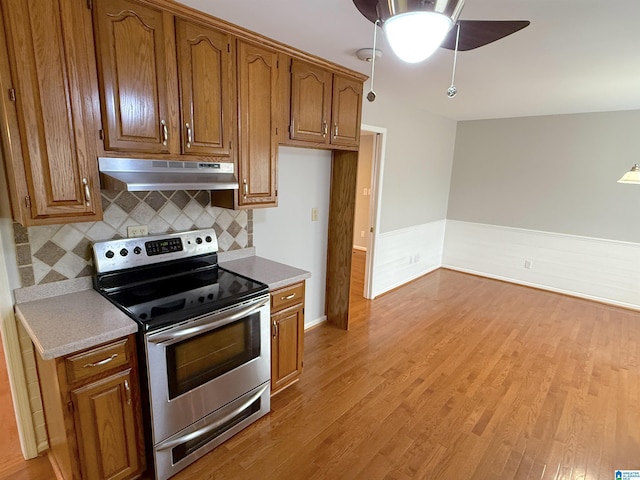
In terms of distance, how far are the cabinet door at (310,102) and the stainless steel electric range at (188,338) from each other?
1039 mm

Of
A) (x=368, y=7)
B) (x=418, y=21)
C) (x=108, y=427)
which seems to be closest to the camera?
(x=418, y=21)

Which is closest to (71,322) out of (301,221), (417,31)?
(417,31)

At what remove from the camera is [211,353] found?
1.85 m

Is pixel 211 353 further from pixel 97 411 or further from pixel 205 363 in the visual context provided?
pixel 97 411

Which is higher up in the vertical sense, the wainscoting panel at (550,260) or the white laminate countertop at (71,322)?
the white laminate countertop at (71,322)

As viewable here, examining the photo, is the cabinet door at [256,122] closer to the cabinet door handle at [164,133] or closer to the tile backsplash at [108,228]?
the tile backsplash at [108,228]

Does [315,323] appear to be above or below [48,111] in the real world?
below

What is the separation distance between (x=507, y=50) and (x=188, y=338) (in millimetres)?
2557

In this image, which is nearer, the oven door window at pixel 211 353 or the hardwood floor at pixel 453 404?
the oven door window at pixel 211 353

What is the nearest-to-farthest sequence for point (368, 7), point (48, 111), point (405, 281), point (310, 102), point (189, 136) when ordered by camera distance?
point (368, 7), point (48, 111), point (189, 136), point (310, 102), point (405, 281)

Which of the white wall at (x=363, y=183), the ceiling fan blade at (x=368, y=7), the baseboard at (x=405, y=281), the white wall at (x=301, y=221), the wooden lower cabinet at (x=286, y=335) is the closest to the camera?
the ceiling fan blade at (x=368, y=7)

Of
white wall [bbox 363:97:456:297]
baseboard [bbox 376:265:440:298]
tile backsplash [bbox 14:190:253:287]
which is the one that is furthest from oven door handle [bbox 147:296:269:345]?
baseboard [bbox 376:265:440:298]

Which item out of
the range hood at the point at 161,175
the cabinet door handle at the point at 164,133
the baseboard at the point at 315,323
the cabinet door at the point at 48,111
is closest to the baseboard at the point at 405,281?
the baseboard at the point at 315,323

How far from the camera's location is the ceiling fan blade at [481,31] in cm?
125
